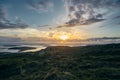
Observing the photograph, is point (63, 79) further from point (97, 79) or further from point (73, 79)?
point (97, 79)

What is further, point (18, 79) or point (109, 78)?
point (18, 79)

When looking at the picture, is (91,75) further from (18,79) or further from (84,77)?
(18,79)

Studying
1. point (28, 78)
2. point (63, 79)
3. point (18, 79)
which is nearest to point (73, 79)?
point (63, 79)

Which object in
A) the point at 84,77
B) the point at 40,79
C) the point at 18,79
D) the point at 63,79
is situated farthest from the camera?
the point at 18,79

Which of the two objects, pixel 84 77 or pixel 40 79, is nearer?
pixel 40 79

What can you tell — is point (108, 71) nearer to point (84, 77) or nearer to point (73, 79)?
point (84, 77)

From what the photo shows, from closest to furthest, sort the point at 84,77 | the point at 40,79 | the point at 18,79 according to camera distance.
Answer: the point at 40,79 → the point at 84,77 → the point at 18,79

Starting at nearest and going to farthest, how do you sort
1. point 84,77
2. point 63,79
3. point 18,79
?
point 63,79 < point 84,77 < point 18,79

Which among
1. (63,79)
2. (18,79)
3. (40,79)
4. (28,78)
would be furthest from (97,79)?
(18,79)
